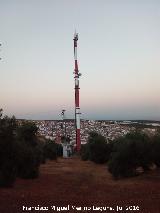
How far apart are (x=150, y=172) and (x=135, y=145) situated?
415cm

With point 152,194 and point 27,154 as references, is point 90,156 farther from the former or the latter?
point 152,194

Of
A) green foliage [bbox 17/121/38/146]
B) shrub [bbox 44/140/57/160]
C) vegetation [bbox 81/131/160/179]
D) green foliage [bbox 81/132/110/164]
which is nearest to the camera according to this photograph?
vegetation [bbox 81/131/160/179]

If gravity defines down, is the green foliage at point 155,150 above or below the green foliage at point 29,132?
below

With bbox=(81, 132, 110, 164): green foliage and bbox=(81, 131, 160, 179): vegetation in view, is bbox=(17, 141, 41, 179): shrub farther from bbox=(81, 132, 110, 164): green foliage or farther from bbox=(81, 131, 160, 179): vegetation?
bbox=(81, 132, 110, 164): green foliage

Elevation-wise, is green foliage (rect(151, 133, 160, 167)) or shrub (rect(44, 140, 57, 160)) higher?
green foliage (rect(151, 133, 160, 167))

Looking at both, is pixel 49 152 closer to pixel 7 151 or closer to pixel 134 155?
pixel 134 155

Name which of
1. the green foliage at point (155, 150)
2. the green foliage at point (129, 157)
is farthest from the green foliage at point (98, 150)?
the green foliage at point (129, 157)

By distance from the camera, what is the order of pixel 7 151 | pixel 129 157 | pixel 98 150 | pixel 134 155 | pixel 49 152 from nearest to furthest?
pixel 7 151 < pixel 129 157 < pixel 134 155 < pixel 98 150 < pixel 49 152

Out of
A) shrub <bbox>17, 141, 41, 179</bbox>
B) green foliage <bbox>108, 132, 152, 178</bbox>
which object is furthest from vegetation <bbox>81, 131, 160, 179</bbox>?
shrub <bbox>17, 141, 41, 179</bbox>

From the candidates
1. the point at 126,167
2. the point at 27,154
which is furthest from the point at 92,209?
the point at 126,167

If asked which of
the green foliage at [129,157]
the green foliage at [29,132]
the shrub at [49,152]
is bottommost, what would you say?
the shrub at [49,152]

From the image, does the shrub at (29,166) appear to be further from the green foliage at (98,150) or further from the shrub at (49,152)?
the shrub at (49,152)

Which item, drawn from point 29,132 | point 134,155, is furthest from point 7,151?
point 29,132

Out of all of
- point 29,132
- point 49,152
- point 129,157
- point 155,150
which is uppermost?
point 29,132
